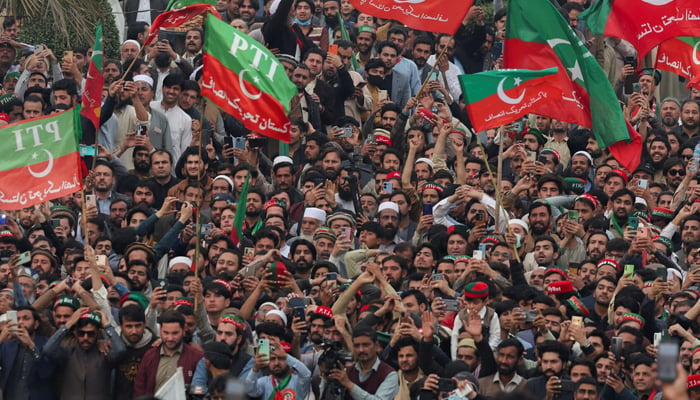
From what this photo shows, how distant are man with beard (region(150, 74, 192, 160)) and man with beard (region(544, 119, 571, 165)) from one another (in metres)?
4.21

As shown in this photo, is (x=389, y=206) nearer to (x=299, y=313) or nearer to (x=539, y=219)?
(x=539, y=219)

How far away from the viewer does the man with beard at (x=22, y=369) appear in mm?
16703

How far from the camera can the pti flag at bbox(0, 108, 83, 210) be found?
18.2 meters

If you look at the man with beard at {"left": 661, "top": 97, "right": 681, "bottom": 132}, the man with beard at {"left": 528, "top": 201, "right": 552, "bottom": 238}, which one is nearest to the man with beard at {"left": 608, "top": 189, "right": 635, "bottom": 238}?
the man with beard at {"left": 528, "top": 201, "right": 552, "bottom": 238}

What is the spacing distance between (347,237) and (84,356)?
3.56 m

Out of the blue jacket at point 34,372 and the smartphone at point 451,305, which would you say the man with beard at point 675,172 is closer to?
the smartphone at point 451,305

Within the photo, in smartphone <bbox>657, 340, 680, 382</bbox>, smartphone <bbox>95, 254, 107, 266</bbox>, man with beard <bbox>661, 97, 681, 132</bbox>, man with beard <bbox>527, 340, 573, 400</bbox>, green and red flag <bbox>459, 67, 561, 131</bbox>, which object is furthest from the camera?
man with beard <bbox>661, 97, 681, 132</bbox>

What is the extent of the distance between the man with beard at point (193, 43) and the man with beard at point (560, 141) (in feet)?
15.1

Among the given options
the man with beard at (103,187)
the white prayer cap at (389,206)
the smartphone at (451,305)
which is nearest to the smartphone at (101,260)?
the smartphone at (451,305)

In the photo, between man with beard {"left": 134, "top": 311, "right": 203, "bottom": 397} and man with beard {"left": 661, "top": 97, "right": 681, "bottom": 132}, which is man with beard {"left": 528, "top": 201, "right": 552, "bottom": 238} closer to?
man with beard {"left": 661, "top": 97, "right": 681, "bottom": 132}

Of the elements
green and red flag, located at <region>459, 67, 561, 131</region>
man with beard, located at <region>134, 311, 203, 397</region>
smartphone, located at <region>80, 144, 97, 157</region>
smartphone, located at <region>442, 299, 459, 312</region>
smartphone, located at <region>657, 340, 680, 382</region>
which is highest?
smartphone, located at <region>657, 340, 680, 382</region>

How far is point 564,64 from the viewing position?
64.2 ft

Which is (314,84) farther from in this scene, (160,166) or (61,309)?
(61,309)

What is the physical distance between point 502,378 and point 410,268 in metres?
2.87
